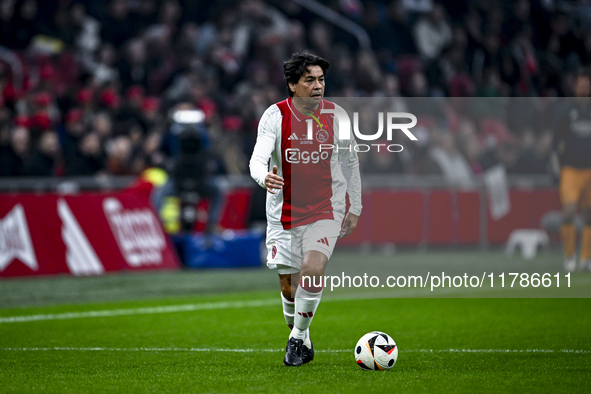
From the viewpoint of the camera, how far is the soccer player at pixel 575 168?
521 inches

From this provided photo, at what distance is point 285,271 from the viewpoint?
6.07 meters

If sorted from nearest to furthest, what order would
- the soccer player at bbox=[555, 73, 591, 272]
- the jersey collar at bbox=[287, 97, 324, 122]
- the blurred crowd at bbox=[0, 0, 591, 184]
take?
the jersey collar at bbox=[287, 97, 324, 122], the soccer player at bbox=[555, 73, 591, 272], the blurred crowd at bbox=[0, 0, 591, 184]

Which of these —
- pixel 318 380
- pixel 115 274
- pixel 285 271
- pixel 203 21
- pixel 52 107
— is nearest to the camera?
pixel 318 380

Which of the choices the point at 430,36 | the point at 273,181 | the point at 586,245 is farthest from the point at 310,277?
the point at 430,36

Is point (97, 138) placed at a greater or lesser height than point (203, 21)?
lesser

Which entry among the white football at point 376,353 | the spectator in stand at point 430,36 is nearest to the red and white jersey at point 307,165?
the white football at point 376,353

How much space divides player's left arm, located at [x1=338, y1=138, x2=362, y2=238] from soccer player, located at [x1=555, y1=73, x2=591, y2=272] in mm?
8001

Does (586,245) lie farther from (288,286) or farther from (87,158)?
(288,286)

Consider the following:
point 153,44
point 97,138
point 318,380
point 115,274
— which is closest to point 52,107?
point 97,138

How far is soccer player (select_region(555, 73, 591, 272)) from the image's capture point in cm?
1324

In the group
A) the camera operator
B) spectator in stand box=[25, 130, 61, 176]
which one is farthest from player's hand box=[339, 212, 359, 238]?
spectator in stand box=[25, 130, 61, 176]

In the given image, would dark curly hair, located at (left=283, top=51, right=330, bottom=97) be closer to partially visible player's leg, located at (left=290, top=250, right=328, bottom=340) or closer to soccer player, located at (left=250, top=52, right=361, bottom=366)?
soccer player, located at (left=250, top=52, right=361, bottom=366)

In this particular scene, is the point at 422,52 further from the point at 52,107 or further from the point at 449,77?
the point at 52,107

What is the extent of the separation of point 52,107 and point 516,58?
11.4 m
